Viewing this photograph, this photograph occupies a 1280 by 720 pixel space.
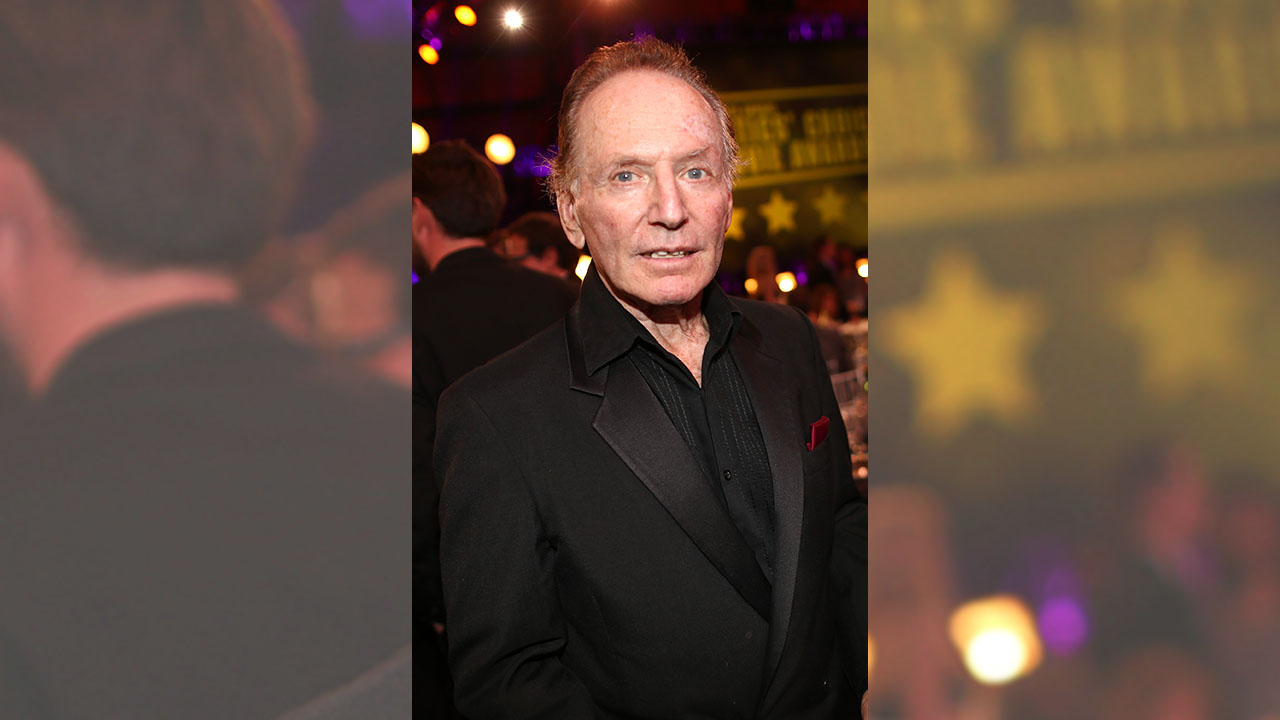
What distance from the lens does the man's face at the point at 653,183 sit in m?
1.11

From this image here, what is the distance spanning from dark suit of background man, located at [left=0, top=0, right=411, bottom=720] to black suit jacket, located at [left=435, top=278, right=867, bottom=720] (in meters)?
0.24

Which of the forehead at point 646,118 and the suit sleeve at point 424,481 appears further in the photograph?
the suit sleeve at point 424,481

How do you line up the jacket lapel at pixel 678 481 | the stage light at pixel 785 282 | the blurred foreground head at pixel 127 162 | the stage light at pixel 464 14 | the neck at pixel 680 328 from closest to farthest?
the blurred foreground head at pixel 127 162 → the jacket lapel at pixel 678 481 → the neck at pixel 680 328 → the stage light at pixel 464 14 → the stage light at pixel 785 282

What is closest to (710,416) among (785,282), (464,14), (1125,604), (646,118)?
(646,118)

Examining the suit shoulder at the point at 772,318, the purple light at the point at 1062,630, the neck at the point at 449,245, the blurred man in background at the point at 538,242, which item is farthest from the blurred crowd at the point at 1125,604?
the blurred man in background at the point at 538,242

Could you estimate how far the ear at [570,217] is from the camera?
1.23 m

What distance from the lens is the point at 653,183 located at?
111 cm

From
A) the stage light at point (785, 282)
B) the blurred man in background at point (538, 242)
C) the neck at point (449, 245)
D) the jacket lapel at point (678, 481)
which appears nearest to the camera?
the jacket lapel at point (678, 481)

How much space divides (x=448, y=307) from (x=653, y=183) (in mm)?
1290

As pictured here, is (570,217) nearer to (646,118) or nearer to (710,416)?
(646,118)

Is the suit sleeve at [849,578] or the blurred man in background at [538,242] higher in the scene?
the blurred man in background at [538,242]

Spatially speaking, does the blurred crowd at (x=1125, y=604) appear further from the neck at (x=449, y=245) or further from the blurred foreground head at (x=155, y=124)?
the neck at (x=449, y=245)

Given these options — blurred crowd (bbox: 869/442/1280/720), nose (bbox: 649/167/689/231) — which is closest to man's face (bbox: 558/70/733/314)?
nose (bbox: 649/167/689/231)

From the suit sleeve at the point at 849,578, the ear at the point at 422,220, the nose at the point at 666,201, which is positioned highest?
the ear at the point at 422,220
